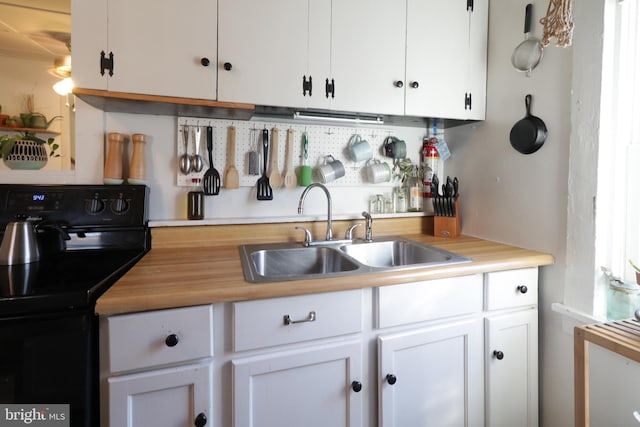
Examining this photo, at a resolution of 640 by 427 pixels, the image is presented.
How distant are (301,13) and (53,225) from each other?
4.34ft

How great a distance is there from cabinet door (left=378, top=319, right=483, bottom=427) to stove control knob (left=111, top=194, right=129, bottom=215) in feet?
3.85

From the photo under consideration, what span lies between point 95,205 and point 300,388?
1102 mm

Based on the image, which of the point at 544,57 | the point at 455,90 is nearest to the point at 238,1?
→ the point at 455,90

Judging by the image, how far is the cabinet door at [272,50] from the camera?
1277 mm

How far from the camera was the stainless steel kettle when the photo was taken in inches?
40.8

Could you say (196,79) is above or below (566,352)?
above

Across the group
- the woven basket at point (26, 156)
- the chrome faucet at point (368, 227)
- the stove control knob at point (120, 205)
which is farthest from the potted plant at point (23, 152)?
the chrome faucet at point (368, 227)

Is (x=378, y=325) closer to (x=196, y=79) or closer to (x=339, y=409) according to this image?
(x=339, y=409)

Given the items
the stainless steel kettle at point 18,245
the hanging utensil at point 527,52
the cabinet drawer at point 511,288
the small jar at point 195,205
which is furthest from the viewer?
the small jar at point 195,205

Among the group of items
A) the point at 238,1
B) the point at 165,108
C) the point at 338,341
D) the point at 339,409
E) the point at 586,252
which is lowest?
the point at 339,409

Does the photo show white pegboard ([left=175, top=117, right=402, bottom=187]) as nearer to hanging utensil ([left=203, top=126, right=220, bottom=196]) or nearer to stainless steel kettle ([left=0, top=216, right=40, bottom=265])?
hanging utensil ([left=203, top=126, right=220, bottom=196])

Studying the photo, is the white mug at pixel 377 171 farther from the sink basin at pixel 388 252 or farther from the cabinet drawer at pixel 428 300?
the cabinet drawer at pixel 428 300

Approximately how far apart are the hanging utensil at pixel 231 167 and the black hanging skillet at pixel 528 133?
1.36 metres

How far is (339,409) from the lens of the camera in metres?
1.04
